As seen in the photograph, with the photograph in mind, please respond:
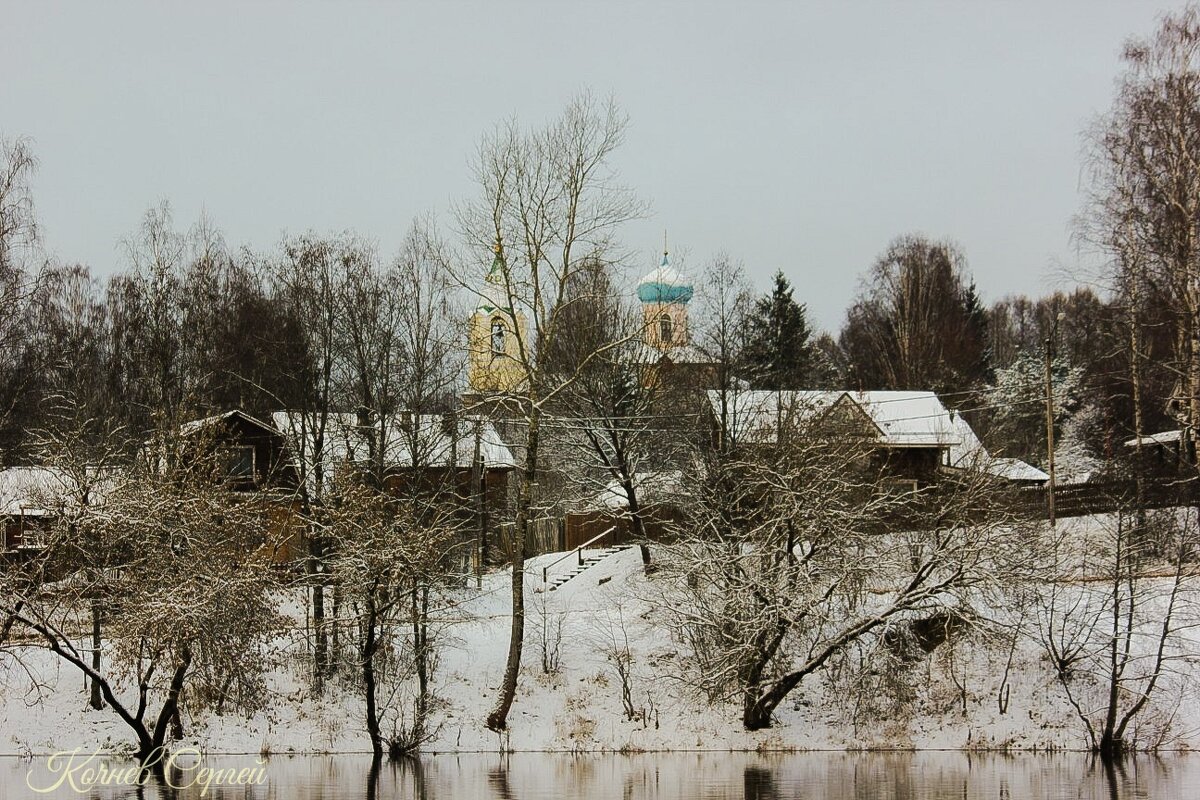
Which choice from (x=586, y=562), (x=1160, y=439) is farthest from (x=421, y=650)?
(x=1160, y=439)

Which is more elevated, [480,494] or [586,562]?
[480,494]

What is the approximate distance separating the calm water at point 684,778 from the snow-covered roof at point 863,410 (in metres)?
11.8

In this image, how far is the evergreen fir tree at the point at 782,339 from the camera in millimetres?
42875

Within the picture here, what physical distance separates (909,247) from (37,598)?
49.2 m

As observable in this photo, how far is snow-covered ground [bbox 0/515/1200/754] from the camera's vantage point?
23.4 metres

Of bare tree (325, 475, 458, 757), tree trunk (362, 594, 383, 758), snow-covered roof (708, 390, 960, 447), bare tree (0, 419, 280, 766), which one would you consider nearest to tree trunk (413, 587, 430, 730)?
bare tree (325, 475, 458, 757)

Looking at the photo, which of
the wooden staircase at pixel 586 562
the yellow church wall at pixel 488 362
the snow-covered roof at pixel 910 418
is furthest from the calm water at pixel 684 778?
the snow-covered roof at pixel 910 418

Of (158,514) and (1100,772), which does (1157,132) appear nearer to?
(1100,772)

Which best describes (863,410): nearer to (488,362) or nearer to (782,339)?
(782,339)

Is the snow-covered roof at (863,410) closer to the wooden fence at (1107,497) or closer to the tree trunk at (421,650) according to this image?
the wooden fence at (1107,497)

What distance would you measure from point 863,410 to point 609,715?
1896cm

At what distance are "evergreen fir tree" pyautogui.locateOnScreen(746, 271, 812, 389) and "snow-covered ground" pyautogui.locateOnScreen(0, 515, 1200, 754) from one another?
16797mm

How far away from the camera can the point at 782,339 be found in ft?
162

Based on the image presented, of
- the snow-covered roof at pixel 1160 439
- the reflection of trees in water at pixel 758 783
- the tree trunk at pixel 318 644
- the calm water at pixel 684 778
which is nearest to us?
the reflection of trees in water at pixel 758 783
